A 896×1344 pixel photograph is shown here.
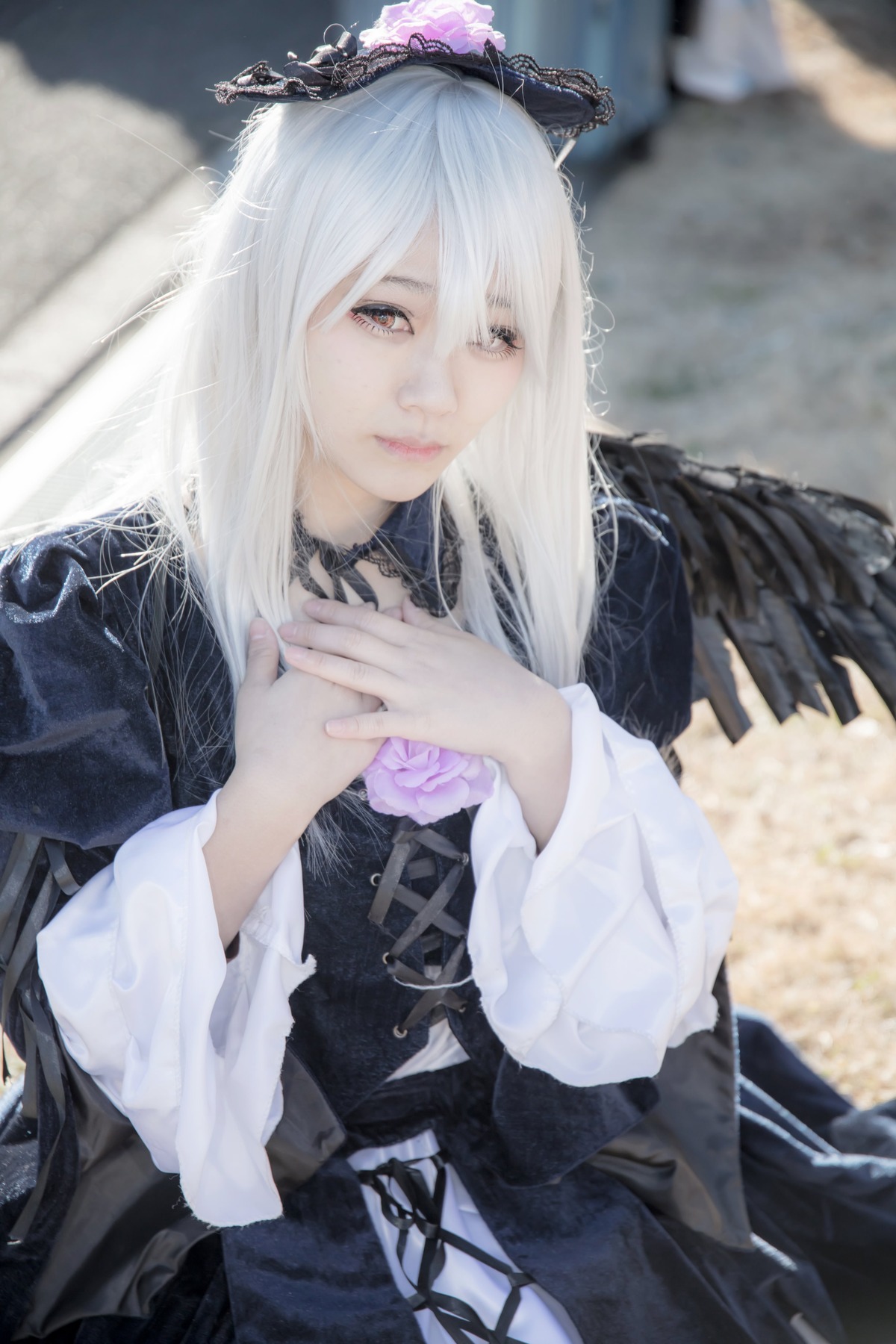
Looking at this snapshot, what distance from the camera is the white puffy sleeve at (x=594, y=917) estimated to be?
126cm

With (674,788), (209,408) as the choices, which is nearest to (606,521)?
(674,788)

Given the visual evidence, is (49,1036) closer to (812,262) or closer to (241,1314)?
(241,1314)

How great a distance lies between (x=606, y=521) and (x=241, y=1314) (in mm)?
956

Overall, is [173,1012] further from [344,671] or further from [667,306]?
[667,306]

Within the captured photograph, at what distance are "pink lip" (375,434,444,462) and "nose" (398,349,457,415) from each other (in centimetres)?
4

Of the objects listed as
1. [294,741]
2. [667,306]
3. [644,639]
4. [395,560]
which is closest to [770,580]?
[644,639]

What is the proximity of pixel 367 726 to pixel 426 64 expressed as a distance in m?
0.64

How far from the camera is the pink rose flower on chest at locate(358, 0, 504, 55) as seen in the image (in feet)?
4.00

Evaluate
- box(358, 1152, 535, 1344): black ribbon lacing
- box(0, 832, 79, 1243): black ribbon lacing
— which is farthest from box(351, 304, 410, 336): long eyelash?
box(358, 1152, 535, 1344): black ribbon lacing

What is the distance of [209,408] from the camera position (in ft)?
4.31

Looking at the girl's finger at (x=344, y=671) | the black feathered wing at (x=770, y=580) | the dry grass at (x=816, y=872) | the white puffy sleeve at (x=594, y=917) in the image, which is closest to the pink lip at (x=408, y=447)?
the girl's finger at (x=344, y=671)

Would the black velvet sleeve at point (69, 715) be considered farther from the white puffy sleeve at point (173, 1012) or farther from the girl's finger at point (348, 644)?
the girl's finger at point (348, 644)

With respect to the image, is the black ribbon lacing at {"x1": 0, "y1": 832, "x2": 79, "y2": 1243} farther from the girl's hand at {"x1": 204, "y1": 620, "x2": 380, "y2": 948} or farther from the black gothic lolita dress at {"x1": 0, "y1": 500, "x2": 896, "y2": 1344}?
the girl's hand at {"x1": 204, "y1": 620, "x2": 380, "y2": 948}

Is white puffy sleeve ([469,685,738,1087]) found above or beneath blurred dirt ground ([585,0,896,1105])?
above
